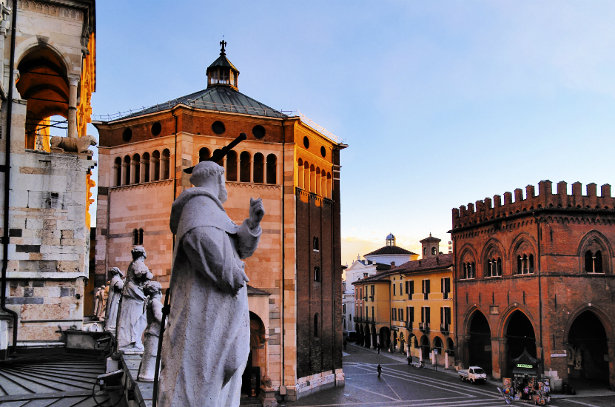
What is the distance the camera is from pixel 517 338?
36.7 m

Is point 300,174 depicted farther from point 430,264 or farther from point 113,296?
point 430,264

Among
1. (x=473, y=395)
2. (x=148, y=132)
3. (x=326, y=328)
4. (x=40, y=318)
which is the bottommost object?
(x=473, y=395)

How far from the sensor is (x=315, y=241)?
32844 millimetres

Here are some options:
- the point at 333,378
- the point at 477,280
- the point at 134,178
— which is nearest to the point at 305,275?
the point at 333,378

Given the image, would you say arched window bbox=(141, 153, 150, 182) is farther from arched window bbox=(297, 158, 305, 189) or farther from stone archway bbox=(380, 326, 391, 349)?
stone archway bbox=(380, 326, 391, 349)

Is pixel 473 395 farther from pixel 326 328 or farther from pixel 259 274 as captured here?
pixel 259 274

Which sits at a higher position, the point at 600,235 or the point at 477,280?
the point at 600,235

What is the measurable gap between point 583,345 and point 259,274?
23.0 metres

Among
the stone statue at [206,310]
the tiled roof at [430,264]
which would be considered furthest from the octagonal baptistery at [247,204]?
the stone statue at [206,310]

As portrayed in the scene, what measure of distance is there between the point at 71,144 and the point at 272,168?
16900 mm

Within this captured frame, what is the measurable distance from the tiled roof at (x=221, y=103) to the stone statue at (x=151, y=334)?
2259cm

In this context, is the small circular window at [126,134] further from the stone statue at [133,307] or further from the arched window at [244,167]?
the stone statue at [133,307]

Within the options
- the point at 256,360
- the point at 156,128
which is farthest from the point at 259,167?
the point at 256,360

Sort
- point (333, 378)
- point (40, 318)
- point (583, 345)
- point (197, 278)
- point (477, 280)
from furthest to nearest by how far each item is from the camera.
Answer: point (477, 280) → point (583, 345) → point (333, 378) → point (40, 318) → point (197, 278)
